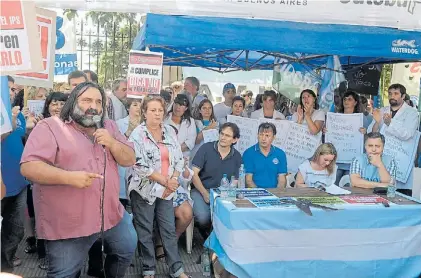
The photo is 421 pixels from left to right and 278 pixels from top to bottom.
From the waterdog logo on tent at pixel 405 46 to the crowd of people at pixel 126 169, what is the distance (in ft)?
2.47

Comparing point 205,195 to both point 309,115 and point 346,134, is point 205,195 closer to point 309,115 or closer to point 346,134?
point 309,115

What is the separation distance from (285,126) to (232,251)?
8.71 feet

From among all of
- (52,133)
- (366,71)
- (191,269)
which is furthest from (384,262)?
(366,71)

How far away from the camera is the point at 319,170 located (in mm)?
4691

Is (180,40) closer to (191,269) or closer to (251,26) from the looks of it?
(251,26)

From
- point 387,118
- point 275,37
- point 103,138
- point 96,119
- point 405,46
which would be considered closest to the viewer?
point 103,138

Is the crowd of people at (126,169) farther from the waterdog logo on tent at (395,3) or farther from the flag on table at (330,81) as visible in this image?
the waterdog logo on tent at (395,3)

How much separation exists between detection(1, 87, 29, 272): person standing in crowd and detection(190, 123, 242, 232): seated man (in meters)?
1.81

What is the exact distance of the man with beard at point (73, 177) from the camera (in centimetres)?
290

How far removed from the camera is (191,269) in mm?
4570

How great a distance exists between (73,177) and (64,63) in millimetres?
3970

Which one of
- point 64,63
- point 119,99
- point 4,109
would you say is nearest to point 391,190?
point 4,109

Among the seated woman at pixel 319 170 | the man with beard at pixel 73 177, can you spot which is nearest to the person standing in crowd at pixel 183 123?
the seated woman at pixel 319 170

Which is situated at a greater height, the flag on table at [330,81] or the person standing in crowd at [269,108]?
the flag on table at [330,81]
